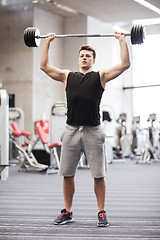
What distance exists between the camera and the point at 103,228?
2.86 m

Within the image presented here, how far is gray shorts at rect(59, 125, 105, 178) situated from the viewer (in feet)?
9.60

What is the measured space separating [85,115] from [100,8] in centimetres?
911

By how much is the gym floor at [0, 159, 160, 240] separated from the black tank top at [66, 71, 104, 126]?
804 millimetres

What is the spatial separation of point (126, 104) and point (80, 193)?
33.9 ft

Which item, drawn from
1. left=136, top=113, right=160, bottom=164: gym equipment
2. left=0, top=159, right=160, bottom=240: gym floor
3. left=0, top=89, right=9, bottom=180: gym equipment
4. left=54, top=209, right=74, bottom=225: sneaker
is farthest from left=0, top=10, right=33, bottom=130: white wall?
left=54, top=209, right=74, bottom=225: sneaker

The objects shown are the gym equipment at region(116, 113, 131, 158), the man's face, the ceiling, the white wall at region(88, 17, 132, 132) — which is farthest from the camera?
the white wall at region(88, 17, 132, 132)

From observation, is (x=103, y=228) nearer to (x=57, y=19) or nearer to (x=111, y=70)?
(x=111, y=70)

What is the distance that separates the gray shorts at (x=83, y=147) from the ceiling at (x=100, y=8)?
314 inches

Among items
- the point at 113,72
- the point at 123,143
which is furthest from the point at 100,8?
the point at 113,72

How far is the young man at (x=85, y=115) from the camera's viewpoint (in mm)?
2867

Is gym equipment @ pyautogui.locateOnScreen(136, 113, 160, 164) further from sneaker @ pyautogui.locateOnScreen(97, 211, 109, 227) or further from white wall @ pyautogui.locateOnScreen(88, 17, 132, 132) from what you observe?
sneaker @ pyautogui.locateOnScreen(97, 211, 109, 227)

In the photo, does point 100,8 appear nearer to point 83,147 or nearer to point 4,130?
point 4,130

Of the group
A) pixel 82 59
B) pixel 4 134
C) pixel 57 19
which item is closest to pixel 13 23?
pixel 57 19

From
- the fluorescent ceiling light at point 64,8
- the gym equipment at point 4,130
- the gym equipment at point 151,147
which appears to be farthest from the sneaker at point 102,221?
the fluorescent ceiling light at point 64,8
